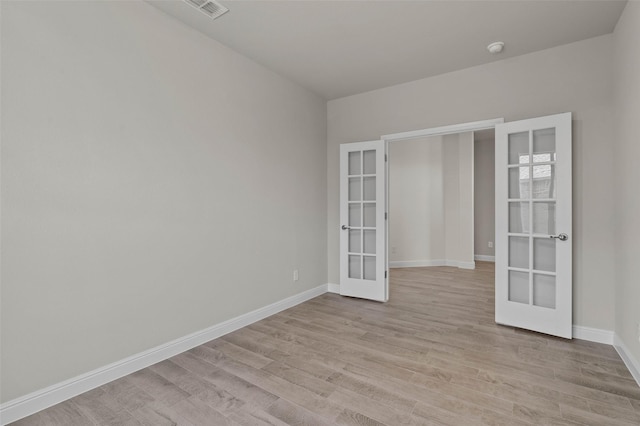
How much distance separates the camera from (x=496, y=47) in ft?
10.0

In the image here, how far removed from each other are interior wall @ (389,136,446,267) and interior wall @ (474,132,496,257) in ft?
4.78

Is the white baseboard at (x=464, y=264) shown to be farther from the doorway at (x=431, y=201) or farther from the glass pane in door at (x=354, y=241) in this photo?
the glass pane in door at (x=354, y=241)

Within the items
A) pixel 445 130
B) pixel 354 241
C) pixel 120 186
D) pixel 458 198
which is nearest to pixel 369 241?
pixel 354 241

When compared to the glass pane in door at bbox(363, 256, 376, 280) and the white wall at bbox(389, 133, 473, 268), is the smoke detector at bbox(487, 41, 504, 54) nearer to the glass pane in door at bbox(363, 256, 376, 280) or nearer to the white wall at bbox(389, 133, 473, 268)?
the glass pane in door at bbox(363, 256, 376, 280)

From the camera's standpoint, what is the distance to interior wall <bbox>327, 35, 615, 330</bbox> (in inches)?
113

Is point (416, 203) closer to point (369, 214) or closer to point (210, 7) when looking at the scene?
point (369, 214)

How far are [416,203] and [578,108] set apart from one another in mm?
3814

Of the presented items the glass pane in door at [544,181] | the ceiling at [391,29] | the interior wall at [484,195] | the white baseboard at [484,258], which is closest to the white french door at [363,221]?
the ceiling at [391,29]

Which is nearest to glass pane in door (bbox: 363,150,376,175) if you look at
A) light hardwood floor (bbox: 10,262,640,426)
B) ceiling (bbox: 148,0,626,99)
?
ceiling (bbox: 148,0,626,99)

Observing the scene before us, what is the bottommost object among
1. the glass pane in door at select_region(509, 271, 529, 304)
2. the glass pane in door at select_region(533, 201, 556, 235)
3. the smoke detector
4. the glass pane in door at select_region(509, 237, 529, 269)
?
the glass pane in door at select_region(509, 271, 529, 304)

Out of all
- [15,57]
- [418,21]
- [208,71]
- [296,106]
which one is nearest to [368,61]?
[418,21]

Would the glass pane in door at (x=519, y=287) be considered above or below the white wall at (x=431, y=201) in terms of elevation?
below

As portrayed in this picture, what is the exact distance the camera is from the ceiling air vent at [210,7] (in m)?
2.44

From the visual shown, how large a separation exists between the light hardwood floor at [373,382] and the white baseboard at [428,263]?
3.16 metres
